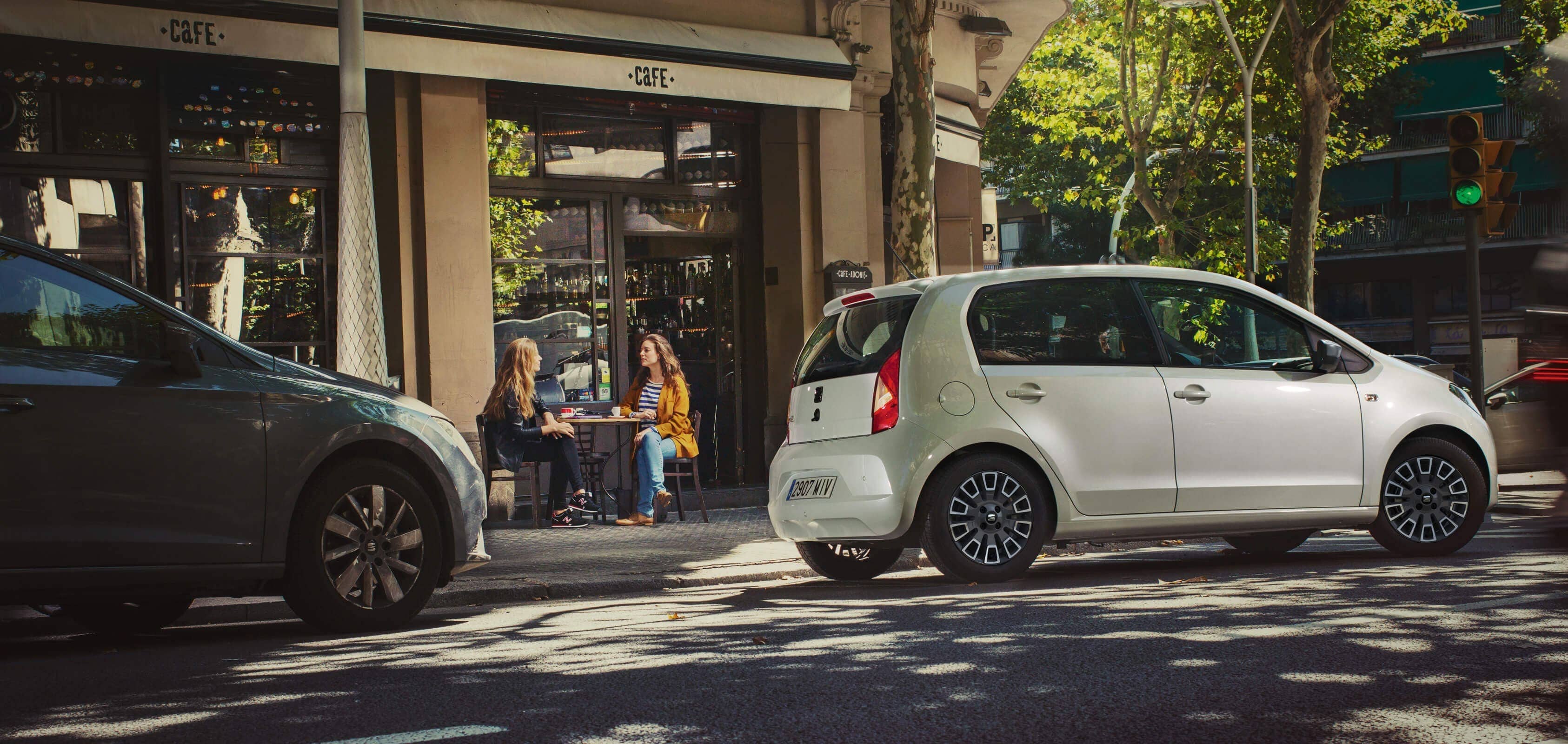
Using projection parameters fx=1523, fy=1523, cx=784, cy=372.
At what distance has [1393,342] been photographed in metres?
53.1

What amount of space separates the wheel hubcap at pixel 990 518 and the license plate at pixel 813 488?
672 millimetres

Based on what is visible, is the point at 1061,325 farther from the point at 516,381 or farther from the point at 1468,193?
the point at 1468,193

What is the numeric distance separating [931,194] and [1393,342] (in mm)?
44555

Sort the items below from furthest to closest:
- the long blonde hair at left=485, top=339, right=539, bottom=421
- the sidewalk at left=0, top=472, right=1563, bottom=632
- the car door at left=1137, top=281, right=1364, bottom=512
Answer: the long blonde hair at left=485, top=339, right=539, bottom=421 < the car door at left=1137, top=281, right=1364, bottom=512 < the sidewalk at left=0, top=472, right=1563, bottom=632

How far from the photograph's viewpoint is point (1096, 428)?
26.2ft

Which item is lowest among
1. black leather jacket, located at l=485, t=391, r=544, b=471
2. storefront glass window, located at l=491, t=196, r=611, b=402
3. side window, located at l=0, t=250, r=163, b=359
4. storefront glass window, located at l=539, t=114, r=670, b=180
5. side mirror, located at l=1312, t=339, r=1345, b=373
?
black leather jacket, located at l=485, t=391, r=544, b=471

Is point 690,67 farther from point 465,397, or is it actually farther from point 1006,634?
point 1006,634

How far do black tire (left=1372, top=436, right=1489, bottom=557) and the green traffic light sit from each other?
4.96m

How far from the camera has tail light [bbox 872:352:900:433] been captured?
7.79m

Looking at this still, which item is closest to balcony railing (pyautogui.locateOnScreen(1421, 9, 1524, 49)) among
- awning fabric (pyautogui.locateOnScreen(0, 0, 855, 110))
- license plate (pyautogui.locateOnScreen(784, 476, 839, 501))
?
awning fabric (pyautogui.locateOnScreen(0, 0, 855, 110))

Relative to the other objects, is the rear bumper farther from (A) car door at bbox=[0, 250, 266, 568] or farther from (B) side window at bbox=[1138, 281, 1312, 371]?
(A) car door at bbox=[0, 250, 266, 568]

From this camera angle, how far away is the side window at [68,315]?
589 cm

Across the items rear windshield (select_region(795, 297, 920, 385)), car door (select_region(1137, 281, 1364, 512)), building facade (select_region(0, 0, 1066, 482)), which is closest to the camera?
rear windshield (select_region(795, 297, 920, 385))

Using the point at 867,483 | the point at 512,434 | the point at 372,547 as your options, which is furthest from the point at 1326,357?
the point at 512,434
